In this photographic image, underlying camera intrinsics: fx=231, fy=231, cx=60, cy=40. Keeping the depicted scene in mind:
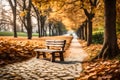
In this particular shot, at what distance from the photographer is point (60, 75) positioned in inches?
315

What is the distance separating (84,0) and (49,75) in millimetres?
12283

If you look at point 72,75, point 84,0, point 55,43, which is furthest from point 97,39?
point 72,75

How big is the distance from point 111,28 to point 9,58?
531cm

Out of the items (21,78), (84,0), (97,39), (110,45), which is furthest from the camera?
(97,39)

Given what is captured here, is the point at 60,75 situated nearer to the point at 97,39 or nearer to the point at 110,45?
the point at 110,45

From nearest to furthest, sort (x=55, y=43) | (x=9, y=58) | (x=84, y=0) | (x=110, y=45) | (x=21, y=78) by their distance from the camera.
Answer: (x=21, y=78) → (x=110, y=45) → (x=9, y=58) → (x=55, y=43) → (x=84, y=0)

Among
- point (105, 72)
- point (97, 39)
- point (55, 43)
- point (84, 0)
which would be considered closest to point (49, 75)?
point (105, 72)

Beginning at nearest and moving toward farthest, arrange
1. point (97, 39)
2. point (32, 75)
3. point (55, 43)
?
point (32, 75)
point (55, 43)
point (97, 39)

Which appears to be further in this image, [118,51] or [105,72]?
[118,51]

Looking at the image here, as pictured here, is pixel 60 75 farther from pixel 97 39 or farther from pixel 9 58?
pixel 97 39

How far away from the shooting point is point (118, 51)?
11.1m

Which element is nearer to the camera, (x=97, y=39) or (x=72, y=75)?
(x=72, y=75)

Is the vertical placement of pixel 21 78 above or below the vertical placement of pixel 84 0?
below

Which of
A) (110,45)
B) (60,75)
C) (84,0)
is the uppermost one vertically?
(84,0)
